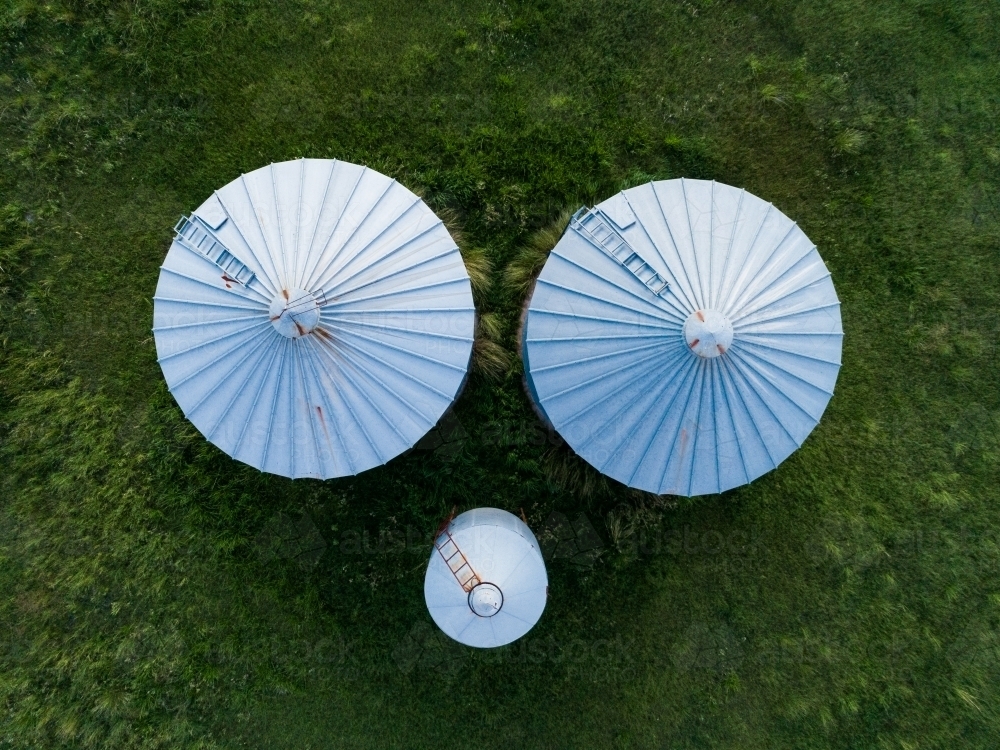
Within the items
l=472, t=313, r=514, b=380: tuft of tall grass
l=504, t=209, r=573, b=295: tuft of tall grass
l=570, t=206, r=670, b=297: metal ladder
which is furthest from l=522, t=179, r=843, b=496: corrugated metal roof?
l=504, t=209, r=573, b=295: tuft of tall grass

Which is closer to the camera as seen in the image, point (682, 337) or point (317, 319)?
point (682, 337)

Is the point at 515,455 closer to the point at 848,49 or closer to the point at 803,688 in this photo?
the point at 803,688

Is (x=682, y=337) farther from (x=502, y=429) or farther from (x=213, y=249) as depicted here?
(x=213, y=249)

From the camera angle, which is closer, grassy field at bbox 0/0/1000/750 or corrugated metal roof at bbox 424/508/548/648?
corrugated metal roof at bbox 424/508/548/648

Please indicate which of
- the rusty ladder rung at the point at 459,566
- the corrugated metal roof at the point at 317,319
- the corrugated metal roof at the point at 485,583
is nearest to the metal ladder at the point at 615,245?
the corrugated metal roof at the point at 317,319

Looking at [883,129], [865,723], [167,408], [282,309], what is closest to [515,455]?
[282,309]

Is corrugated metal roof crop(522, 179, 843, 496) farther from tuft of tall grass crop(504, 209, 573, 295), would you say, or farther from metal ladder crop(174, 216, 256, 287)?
metal ladder crop(174, 216, 256, 287)

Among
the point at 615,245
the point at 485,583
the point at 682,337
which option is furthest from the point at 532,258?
the point at 485,583
